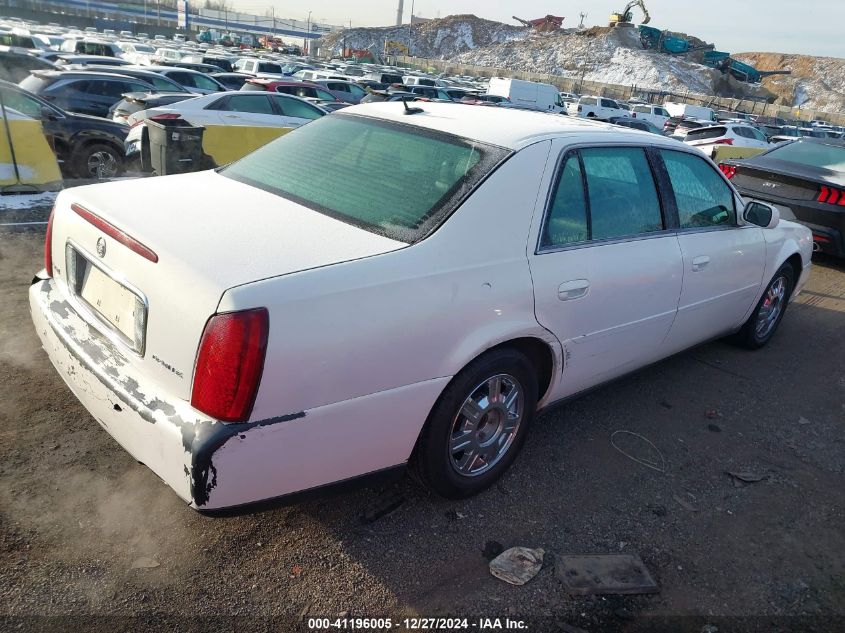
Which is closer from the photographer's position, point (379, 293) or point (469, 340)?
point (379, 293)

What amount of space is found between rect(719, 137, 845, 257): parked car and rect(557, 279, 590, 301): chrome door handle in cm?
599

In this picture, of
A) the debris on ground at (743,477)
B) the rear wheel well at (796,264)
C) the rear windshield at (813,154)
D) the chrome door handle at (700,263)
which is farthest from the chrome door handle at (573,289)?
the rear windshield at (813,154)

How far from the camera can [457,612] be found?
2.43 metres

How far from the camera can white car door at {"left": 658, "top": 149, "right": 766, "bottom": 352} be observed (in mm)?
3877

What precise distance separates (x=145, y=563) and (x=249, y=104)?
34.3 feet

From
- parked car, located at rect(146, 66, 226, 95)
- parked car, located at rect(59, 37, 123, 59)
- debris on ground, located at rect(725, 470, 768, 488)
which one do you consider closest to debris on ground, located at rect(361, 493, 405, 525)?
debris on ground, located at rect(725, 470, 768, 488)

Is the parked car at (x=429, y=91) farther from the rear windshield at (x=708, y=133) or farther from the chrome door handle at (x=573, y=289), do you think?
the chrome door handle at (x=573, y=289)

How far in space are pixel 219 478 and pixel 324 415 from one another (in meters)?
0.40

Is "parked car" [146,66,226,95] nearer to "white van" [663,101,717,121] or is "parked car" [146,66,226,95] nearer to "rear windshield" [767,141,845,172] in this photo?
"rear windshield" [767,141,845,172]

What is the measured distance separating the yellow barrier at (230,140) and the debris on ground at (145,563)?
806cm

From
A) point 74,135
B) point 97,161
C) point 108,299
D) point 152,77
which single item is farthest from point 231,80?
point 108,299

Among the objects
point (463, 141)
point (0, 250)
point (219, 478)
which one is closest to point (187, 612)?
point (219, 478)

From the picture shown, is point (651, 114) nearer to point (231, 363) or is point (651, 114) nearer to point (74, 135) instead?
point (74, 135)

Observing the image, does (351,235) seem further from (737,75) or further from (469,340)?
(737,75)
